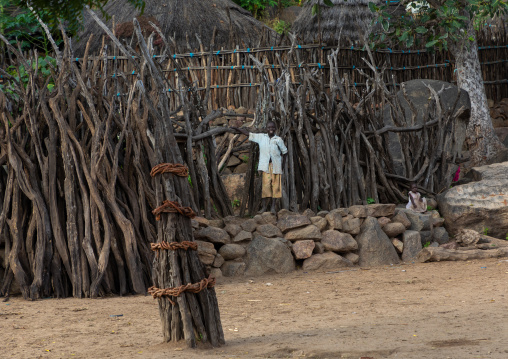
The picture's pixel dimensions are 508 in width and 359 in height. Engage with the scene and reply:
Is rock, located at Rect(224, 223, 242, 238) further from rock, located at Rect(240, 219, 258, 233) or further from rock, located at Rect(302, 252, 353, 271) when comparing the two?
rock, located at Rect(302, 252, 353, 271)

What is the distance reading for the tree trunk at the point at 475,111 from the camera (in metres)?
11.2

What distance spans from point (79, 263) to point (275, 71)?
23.3ft

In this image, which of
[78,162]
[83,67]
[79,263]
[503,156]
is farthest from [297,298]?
[503,156]

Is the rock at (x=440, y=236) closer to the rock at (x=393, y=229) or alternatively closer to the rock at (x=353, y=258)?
the rock at (x=393, y=229)

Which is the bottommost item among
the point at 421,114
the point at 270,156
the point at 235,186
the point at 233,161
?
the point at 235,186

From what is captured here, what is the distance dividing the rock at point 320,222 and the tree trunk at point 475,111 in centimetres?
497

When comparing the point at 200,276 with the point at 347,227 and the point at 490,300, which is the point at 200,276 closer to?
the point at 490,300

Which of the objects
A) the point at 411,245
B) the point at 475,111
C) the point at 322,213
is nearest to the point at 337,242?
the point at 322,213

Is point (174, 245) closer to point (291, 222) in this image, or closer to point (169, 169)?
point (169, 169)

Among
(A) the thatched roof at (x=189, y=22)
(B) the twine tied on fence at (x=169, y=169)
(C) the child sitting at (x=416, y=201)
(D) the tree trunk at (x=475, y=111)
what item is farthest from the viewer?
(A) the thatched roof at (x=189, y=22)

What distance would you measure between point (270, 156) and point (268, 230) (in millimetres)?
824

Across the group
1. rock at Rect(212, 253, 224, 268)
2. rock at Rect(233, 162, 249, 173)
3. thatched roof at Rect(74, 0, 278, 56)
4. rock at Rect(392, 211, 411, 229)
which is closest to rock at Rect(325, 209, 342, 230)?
rock at Rect(392, 211, 411, 229)

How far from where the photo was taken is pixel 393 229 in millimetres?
7500

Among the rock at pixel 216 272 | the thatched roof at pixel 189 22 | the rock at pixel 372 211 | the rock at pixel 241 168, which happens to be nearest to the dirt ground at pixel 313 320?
the rock at pixel 216 272
